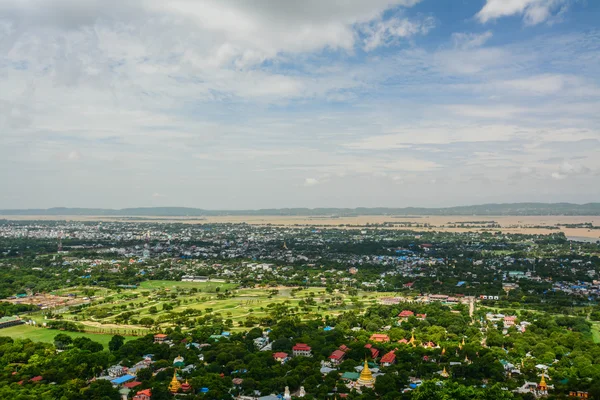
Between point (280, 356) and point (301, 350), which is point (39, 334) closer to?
point (280, 356)

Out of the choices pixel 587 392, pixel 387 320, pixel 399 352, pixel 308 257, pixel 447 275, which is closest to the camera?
pixel 587 392

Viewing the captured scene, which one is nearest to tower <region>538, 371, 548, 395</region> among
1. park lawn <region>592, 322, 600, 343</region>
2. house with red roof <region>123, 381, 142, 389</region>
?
park lawn <region>592, 322, 600, 343</region>

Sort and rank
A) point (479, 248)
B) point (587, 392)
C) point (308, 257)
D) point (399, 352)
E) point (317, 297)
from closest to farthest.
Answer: point (587, 392) → point (399, 352) → point (317, 297) → point (308, 257) → point (479, 248)

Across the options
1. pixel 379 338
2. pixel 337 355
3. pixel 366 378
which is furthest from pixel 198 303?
pixel 366 378

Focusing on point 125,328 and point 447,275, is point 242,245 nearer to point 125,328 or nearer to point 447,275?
point 447,275

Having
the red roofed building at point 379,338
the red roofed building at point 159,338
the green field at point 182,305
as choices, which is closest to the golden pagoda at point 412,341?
the red roofed building at point 379,338

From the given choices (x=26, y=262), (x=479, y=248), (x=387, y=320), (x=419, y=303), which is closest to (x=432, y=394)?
(x=387, y=320)
